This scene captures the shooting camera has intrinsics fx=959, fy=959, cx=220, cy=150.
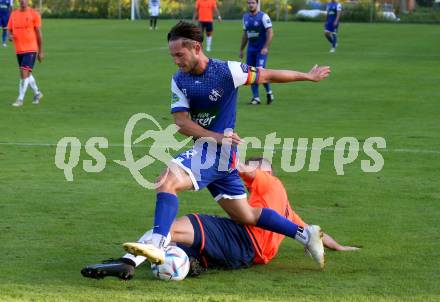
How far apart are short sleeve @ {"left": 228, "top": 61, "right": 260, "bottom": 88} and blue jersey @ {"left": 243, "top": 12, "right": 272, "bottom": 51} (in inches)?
503

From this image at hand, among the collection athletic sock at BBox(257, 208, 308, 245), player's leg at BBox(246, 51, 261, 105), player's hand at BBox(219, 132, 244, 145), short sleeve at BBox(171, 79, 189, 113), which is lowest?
player's leg at BBox(246, 51, 261, 105)

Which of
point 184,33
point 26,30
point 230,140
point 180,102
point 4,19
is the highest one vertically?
point 184,33

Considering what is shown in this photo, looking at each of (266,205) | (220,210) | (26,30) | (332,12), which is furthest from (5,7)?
(266,205)

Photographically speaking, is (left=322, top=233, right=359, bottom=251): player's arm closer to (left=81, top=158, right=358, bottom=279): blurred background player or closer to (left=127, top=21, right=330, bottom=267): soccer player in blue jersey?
(left=81, top=158, right=358, bottom=279): blurred background player

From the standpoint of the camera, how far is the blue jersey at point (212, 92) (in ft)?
24.6

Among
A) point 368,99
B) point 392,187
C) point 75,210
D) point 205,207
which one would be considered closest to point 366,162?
point 392,187

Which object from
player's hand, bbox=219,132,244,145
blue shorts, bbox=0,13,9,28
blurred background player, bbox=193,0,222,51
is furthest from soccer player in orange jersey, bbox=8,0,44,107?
blue shorts, bbox=0,13,9,28

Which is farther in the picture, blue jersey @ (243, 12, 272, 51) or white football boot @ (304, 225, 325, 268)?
blue jersey @ (243, 12, 272, 51)

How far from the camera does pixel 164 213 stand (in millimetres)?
7105

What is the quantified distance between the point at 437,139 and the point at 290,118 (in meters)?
3.40

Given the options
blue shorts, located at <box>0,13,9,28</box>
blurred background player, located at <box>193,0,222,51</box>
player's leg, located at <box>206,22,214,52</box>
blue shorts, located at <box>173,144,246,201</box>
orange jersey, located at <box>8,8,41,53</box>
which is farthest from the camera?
blue shorts, located at <box>0,13,9,28</box>

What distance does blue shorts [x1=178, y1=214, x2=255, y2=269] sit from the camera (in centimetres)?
761

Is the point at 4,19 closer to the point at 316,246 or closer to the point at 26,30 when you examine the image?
the point at 26,30

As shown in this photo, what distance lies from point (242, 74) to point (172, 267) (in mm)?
1613
